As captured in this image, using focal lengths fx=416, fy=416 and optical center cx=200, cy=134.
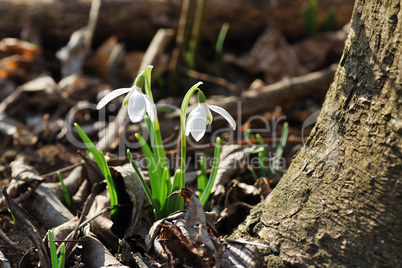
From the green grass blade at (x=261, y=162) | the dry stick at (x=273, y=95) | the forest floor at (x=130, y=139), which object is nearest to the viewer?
the forest floor at (x=130, y=139)

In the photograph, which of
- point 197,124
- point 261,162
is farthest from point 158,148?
point 261,162

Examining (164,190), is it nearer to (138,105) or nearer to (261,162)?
(138,105)

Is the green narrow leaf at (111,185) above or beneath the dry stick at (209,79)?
beneath

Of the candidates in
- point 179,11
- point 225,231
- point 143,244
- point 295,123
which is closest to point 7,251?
point 143,244

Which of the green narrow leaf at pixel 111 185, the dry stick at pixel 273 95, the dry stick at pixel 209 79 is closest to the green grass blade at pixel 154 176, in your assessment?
the green narrow leaf at pixel 111 185

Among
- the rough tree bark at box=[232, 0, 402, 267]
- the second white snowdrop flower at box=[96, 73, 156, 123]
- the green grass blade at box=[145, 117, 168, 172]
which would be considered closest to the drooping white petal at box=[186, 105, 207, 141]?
the second white snowdrop flower at box=[96, 73, 156, 123]

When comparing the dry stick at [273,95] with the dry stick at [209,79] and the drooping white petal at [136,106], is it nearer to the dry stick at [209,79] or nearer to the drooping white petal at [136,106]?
the dry stick at [209,79]

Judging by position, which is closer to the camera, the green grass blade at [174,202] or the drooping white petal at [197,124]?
the drooping white petal at [197,124]

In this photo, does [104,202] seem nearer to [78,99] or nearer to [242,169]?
[242,169]
